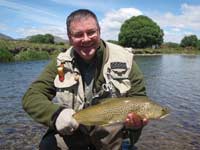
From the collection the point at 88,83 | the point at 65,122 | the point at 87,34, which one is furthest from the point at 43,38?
the point at 65,122

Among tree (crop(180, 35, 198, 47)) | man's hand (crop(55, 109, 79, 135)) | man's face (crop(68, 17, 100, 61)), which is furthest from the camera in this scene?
tree (crop(180, 35, 198, 47))

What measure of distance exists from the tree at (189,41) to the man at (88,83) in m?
138

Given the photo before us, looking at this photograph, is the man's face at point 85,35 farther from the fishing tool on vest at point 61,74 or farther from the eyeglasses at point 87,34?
the fishing tool on vest at point 61,74

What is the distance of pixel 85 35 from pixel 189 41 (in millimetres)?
139819

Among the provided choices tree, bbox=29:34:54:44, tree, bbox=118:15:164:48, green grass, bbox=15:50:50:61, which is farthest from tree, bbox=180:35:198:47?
green grass, bbox=15:50:50:61

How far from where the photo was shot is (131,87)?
4.92 meters

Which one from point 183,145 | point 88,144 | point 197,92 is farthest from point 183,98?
point 88,144

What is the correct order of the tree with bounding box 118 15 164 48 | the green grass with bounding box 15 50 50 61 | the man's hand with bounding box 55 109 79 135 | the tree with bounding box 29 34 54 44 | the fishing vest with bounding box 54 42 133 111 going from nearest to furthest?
1. the man's hand with bounding box 55 109 79 135
2. the fishing vest with bounding box 54 42 133 111
3. the green grass with bounding box 15 50 50 61
4. the tree with bounding box 29 34 54 44
5. the tree with bounding box 118 15 164 48

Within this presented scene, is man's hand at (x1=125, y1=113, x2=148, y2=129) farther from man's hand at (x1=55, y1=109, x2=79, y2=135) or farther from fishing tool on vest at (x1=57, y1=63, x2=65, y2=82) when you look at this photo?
fishing tool on vest at (x1=57, y1=63, x2=65, y2=82)

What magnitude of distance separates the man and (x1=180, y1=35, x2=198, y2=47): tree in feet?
453

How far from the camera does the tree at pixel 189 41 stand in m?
139

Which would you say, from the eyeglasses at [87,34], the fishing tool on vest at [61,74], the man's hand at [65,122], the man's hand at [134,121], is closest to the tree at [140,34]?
the fishing tool on vest at [61,74]

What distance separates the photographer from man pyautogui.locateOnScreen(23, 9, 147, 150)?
4.71 meters

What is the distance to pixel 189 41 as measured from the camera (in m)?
139
